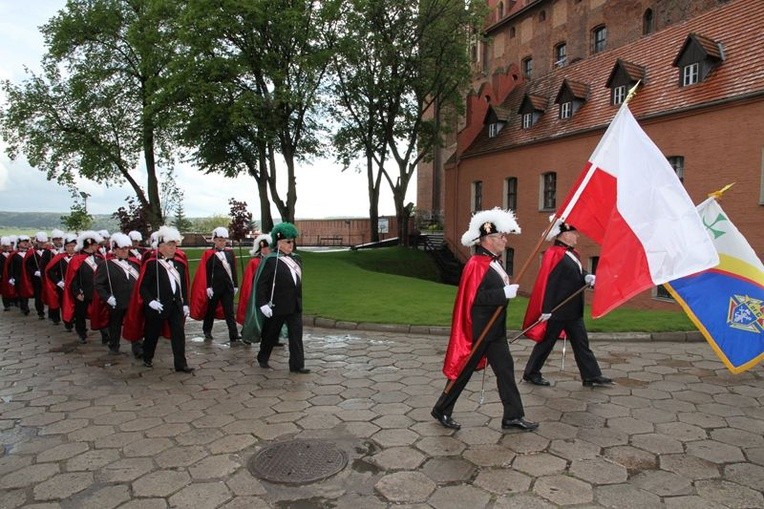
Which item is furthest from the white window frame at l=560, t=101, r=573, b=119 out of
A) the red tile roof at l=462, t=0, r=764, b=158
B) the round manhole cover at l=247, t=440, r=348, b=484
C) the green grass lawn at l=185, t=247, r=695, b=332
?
the round manhole cover at l=247, t=440, r=348, b=484

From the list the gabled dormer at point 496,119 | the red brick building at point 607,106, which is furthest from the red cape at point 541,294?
the gabled dormer at point 496,119

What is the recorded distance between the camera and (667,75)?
20.1 metres

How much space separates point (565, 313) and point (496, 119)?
79.5ft

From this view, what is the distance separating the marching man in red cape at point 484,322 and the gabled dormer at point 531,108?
22.9 meters

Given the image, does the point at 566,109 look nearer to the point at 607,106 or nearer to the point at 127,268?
the point at 607,106

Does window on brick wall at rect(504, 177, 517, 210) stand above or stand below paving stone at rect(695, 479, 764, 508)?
above

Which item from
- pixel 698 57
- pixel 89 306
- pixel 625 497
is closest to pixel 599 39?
pixel 698 57

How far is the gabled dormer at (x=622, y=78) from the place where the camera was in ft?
68.9

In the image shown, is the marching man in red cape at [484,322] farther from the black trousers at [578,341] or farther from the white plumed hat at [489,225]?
the black trousers at [578,341]

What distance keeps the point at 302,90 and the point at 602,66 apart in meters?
14.5

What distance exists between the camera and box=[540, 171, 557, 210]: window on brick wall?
79.7 ft

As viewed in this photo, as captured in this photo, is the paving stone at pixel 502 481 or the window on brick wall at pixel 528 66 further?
the window on brick wall at pixel 528 66

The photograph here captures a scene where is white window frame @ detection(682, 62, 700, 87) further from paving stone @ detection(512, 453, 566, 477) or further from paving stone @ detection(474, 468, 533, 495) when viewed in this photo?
paving stone @ detection(474, 468, 533, 495)

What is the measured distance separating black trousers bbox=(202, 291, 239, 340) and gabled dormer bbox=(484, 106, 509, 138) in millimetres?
22689
